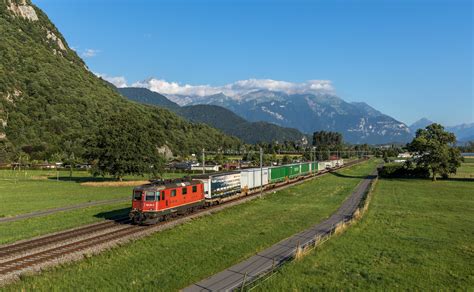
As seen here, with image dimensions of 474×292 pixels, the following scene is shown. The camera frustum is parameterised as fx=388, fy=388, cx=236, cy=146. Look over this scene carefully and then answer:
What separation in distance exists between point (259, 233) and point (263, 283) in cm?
1308

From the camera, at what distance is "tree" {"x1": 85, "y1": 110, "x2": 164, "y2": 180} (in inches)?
3100

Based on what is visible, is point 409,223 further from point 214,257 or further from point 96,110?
point 96,110

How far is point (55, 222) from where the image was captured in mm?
37875

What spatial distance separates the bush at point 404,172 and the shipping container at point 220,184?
2467 inches

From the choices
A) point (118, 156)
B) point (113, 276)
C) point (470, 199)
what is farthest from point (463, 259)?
point (118, 156)

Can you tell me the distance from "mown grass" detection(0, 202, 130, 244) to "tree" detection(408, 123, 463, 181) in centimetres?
7432

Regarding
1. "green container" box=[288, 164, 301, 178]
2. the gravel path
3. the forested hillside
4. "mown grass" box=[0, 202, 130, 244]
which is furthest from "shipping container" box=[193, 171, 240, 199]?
the forested hillside

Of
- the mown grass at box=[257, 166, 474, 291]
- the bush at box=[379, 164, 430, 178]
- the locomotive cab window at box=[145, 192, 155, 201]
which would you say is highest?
the locomotive cab window at box=[145, 192, 155, 201]

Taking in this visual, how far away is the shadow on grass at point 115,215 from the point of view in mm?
40656

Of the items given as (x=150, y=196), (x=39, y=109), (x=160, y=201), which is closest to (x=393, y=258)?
(x=160, y=201)

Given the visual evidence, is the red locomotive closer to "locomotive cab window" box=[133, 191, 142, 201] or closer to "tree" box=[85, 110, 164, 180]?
"locomotive cab window" box=[133, 191, 142, 201]

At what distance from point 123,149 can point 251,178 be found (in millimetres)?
29933

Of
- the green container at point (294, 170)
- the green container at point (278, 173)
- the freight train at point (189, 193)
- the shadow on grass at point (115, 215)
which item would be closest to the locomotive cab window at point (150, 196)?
the freight train at point (189, 193)

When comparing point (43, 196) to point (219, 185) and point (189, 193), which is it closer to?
point (219, 185)
